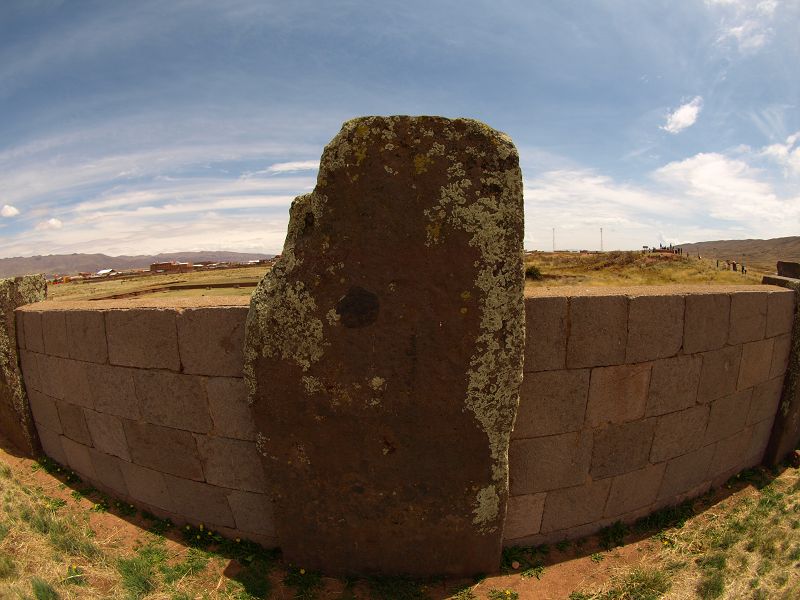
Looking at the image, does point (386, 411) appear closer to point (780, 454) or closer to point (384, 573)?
point (384, 573)

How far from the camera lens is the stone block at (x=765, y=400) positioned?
4.04 m

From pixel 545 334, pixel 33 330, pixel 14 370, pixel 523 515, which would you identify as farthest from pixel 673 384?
pixel 14 370

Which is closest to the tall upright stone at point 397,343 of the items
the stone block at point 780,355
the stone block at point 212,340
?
the stone block at point 212,340

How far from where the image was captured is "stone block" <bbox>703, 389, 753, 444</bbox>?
12.2 ft

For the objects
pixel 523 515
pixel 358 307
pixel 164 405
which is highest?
pixel 358 307

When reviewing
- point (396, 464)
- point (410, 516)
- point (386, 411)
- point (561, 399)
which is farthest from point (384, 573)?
point (561, 399)

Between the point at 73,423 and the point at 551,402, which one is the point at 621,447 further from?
the point at 73,423

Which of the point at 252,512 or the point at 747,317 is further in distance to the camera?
the point at 747,317

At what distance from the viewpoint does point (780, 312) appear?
157 inches

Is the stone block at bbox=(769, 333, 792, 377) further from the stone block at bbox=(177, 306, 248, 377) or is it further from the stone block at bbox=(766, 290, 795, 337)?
the stone block at bbox=(177, 306, 248, 377)

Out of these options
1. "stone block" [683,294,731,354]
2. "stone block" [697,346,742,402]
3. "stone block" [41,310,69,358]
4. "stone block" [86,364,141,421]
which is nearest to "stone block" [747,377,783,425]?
"stone block" [697,346,742,402]

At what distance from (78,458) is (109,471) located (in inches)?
20.6

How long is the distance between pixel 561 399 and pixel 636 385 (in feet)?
2.19

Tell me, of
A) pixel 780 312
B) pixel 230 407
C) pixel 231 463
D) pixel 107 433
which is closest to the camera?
pixel 230 407
